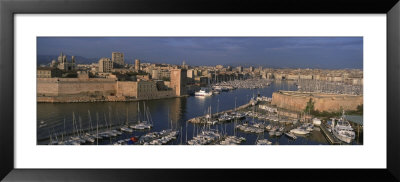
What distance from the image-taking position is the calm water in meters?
4.47

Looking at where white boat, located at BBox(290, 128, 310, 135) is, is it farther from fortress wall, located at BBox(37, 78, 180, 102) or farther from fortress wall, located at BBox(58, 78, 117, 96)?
fortress wall, located at BBox(58, 78, 117, 96)

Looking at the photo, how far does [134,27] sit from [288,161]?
253cm

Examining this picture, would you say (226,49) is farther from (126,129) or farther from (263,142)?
(126,129)

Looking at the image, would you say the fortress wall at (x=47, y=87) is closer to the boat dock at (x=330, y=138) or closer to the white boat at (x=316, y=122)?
the white boat at (x=316, y=122)

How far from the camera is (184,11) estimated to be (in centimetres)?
396

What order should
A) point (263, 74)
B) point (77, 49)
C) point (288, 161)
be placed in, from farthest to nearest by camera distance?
1. point (263, 74)
2. point (77, 49)
3. point (288, 161)

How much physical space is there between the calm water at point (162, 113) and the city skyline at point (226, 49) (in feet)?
1.45

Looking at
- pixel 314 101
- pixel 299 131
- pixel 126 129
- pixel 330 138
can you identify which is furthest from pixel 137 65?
pixel 330 138

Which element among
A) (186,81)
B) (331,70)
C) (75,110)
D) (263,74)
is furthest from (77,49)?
(331,70)

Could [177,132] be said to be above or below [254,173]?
above

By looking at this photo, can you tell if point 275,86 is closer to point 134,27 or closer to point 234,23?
point 234,23

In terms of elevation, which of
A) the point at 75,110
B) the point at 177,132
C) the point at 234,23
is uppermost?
the point at 234,23

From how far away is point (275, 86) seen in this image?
490cm

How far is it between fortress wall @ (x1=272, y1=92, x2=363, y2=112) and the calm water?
0.14 meters
